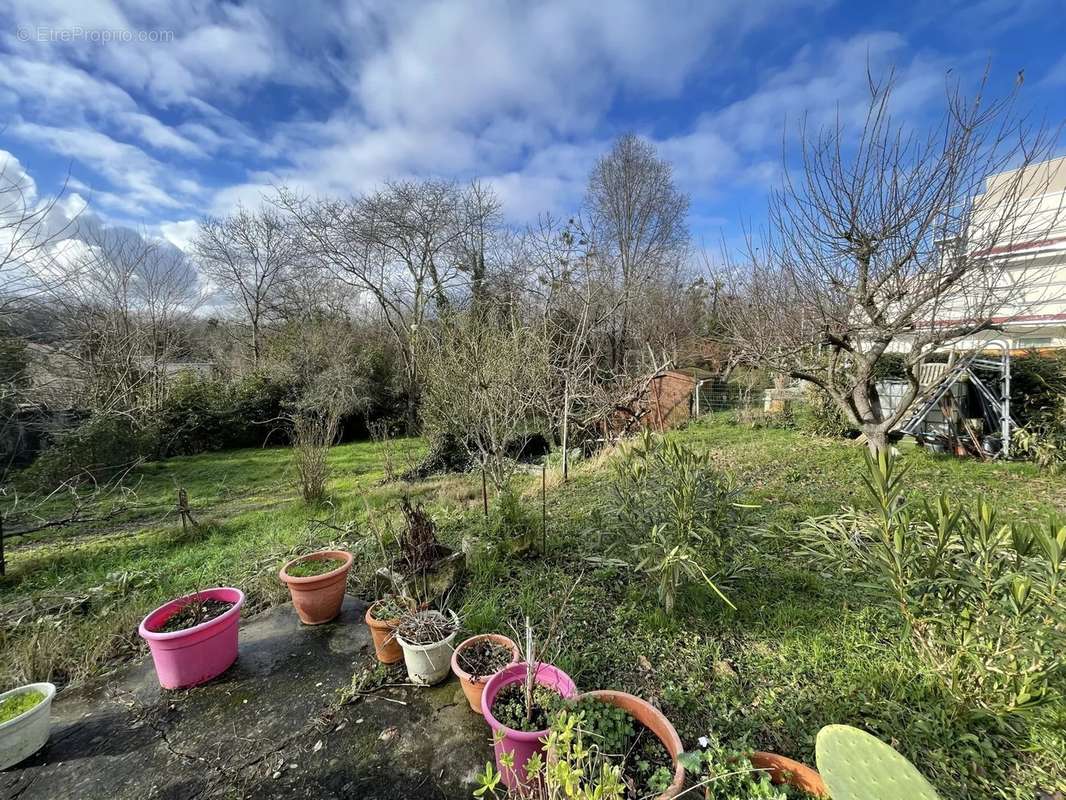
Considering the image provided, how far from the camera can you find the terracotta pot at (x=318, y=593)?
2.71 metres

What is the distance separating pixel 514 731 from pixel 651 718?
53cm

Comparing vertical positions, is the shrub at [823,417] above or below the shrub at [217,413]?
below

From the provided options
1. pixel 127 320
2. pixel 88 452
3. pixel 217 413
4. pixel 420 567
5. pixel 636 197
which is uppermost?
pixel 636 197

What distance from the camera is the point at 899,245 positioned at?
426 cm

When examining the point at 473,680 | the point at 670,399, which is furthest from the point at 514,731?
the point at 670,399

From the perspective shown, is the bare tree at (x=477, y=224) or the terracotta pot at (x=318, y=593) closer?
Result: the terracotta pot at (x=318, y=593)

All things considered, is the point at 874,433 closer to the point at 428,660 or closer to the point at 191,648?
the point at 428,660

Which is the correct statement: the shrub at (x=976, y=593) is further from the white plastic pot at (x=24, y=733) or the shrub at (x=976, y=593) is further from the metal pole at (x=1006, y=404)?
the metal pole at (x=1006, y=404)

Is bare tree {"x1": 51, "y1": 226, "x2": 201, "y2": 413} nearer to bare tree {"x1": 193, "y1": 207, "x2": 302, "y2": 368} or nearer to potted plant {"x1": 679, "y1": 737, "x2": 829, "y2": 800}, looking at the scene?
bare tree {"x1": 193, "y1": 207, "x2": 302, "y2": 368}

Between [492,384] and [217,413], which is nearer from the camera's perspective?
[492,384]

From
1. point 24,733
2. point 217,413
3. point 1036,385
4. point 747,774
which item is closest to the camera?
point 747,774

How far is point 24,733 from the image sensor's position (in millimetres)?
1850

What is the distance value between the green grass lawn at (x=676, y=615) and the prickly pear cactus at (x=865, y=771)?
2.20ft

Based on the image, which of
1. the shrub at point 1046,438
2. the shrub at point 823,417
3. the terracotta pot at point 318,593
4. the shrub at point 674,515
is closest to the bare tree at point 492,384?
the shrub at point 674,515
